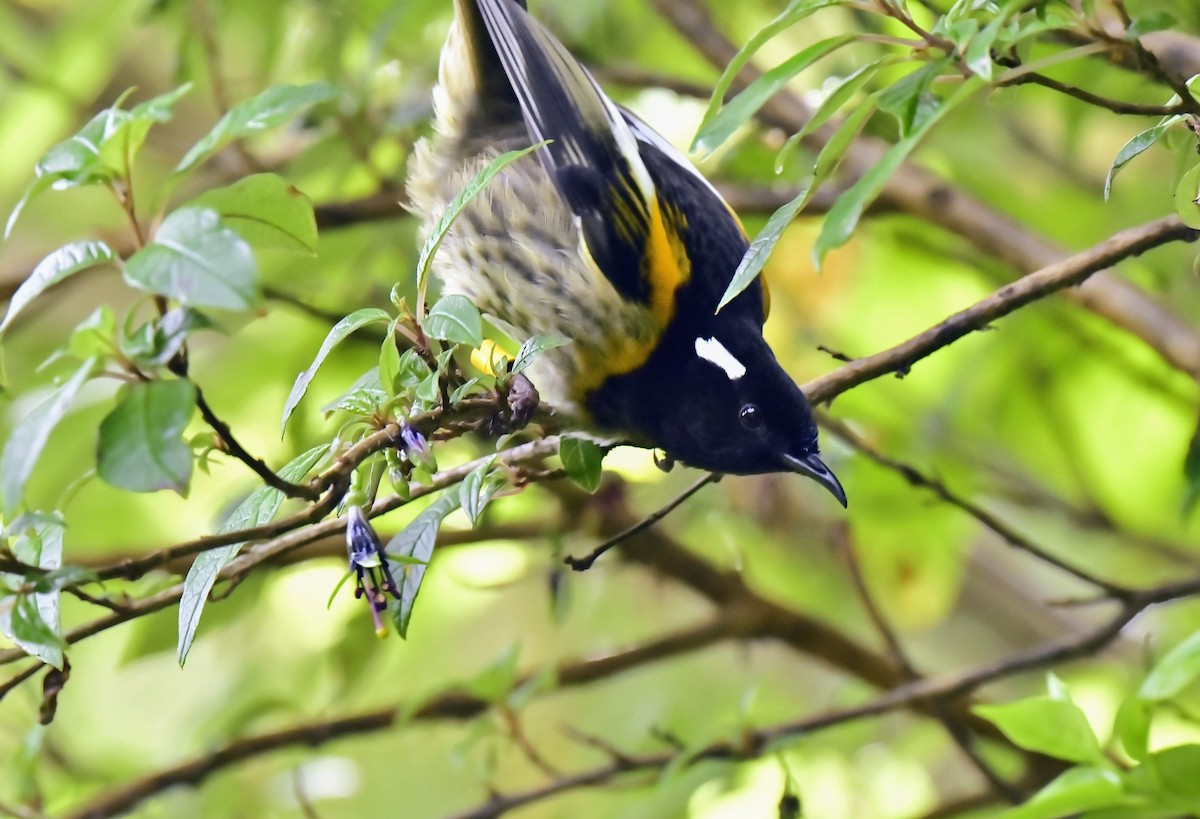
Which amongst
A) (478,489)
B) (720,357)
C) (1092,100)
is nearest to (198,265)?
(478,489)

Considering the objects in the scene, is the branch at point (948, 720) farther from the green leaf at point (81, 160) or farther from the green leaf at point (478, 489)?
the green leaf at point (81, 160)

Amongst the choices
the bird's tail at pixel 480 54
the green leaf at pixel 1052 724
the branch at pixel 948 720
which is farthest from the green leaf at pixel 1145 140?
the bird's tail at pixel 480 54

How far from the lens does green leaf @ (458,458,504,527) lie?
1.52m

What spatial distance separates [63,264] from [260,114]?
0.85ft

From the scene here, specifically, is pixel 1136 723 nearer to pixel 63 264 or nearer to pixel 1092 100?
pixel 1092 100

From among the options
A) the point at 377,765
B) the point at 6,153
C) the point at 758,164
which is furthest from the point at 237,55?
the point at 377,765

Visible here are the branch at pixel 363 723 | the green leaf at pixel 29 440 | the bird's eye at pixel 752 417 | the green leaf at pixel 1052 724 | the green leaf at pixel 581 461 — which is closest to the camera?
the green leaf at pixel 29 440

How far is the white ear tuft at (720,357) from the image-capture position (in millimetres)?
2375

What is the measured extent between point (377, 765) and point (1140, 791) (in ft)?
7.53

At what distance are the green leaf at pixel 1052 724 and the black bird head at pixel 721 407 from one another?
0.61 meters

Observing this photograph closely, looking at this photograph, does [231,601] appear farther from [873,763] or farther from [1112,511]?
[1112,511]

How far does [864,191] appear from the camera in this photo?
123 cm

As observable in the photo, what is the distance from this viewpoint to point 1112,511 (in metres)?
3.57

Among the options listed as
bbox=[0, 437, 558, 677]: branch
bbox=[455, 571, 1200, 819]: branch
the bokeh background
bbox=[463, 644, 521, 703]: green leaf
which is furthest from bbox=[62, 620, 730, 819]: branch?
bbox=[0, 437, 558, 677]: branch
